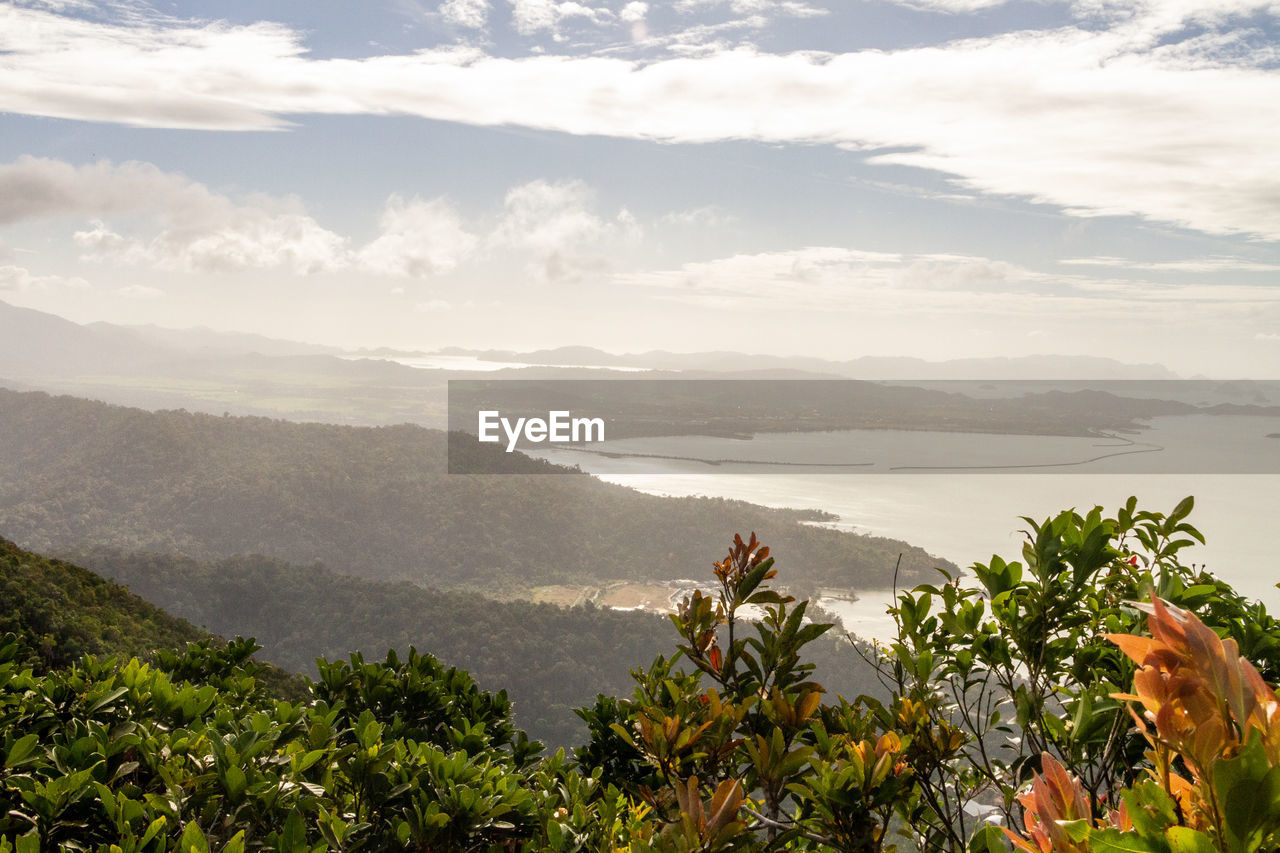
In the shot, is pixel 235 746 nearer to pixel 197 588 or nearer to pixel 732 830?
pixel 732 830

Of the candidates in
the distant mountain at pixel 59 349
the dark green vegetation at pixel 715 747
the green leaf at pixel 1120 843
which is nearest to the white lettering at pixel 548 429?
the dark green vegetation at pixel 715 747

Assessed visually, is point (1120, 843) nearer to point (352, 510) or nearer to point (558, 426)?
point (558, 426)

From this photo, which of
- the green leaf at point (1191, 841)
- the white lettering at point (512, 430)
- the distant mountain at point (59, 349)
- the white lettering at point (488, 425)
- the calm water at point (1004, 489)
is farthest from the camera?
the distant mountain at point (59, 349)

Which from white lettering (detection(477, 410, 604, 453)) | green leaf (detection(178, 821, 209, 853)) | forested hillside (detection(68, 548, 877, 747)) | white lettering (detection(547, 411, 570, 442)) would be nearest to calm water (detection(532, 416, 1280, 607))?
white lettering (detection(547, 411, 570, 442))

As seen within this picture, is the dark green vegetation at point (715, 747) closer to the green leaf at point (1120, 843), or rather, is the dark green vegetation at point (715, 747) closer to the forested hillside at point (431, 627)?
the green leaf at point (1120, 843)

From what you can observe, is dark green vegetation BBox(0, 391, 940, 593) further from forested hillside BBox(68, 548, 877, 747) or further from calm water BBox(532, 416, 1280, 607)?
forested hillside BBox(68, 548, 877, 747)
